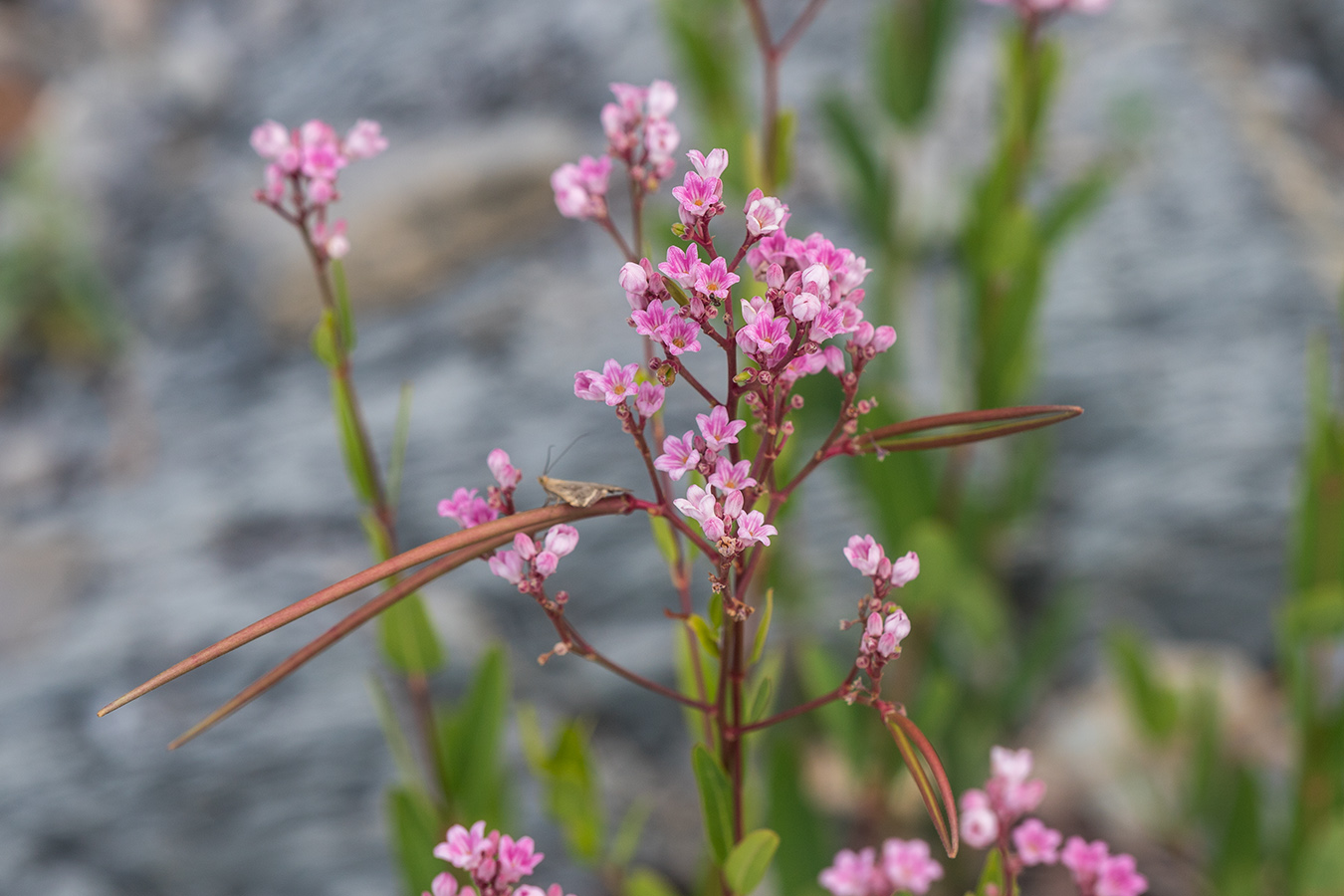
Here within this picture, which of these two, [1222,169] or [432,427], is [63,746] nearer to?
[432,427]

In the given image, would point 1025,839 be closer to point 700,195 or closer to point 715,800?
point 715,800

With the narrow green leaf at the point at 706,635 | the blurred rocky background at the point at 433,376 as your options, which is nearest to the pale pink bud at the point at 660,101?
the narrow green leaf at the point at 706,635

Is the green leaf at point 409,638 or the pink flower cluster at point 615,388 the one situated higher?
the pink flower cluster at point 615,388

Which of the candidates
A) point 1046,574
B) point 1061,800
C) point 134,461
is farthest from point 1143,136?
point 134,461

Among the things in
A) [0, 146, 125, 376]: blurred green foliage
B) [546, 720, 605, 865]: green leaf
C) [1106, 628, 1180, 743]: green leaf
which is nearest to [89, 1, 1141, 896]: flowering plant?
[546, 720, 605, 865]: green leaf

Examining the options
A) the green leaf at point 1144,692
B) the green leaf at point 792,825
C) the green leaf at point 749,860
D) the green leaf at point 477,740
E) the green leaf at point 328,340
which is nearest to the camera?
the green leaf at point 749,860

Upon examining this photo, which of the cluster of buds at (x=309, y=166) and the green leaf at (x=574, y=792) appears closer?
the cluster of buds at (x=309, y=166)

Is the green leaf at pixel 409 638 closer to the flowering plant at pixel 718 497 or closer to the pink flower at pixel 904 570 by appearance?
the flowering plant at pixel 718 497
